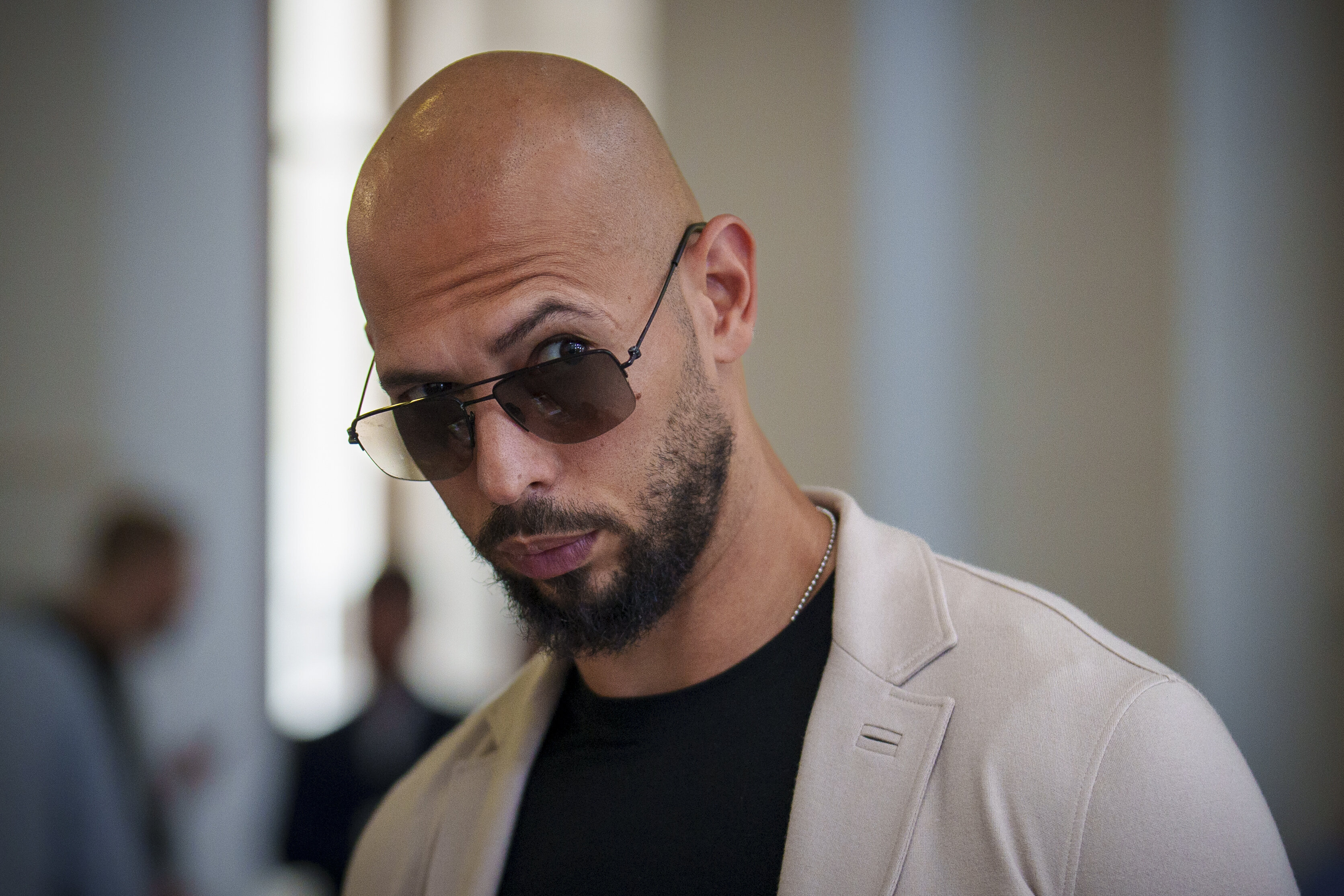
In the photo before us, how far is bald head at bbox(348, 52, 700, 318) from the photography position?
125cm

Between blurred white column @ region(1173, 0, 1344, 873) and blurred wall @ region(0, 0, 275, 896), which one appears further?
blurred wall @ region(0, 0, 275, 896)

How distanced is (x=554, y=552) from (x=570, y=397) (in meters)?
0.21

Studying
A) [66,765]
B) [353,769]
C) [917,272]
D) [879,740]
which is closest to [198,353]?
[353,769]

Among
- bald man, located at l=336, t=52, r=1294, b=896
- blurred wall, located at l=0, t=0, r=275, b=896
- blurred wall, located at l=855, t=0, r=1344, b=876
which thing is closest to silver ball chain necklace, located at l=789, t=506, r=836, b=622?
bald man, located at l=336, t=52, r=1294, b=896

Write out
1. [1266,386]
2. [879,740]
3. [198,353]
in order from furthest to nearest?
[198,353], [1266,386], [879,740]

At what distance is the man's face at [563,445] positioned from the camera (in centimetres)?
124

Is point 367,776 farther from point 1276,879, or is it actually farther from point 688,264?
point 1276,879

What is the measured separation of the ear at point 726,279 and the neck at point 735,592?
13cm

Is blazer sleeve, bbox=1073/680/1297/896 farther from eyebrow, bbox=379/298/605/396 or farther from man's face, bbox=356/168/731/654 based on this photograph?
eyebrow, bbox=379/298/605/396

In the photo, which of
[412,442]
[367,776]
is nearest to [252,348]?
[367,776]

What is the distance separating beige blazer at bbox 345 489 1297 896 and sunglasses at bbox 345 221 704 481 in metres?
0.38

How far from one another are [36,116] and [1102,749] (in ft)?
17.5

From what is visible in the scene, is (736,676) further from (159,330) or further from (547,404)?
(159,330)

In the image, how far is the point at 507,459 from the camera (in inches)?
49.0
